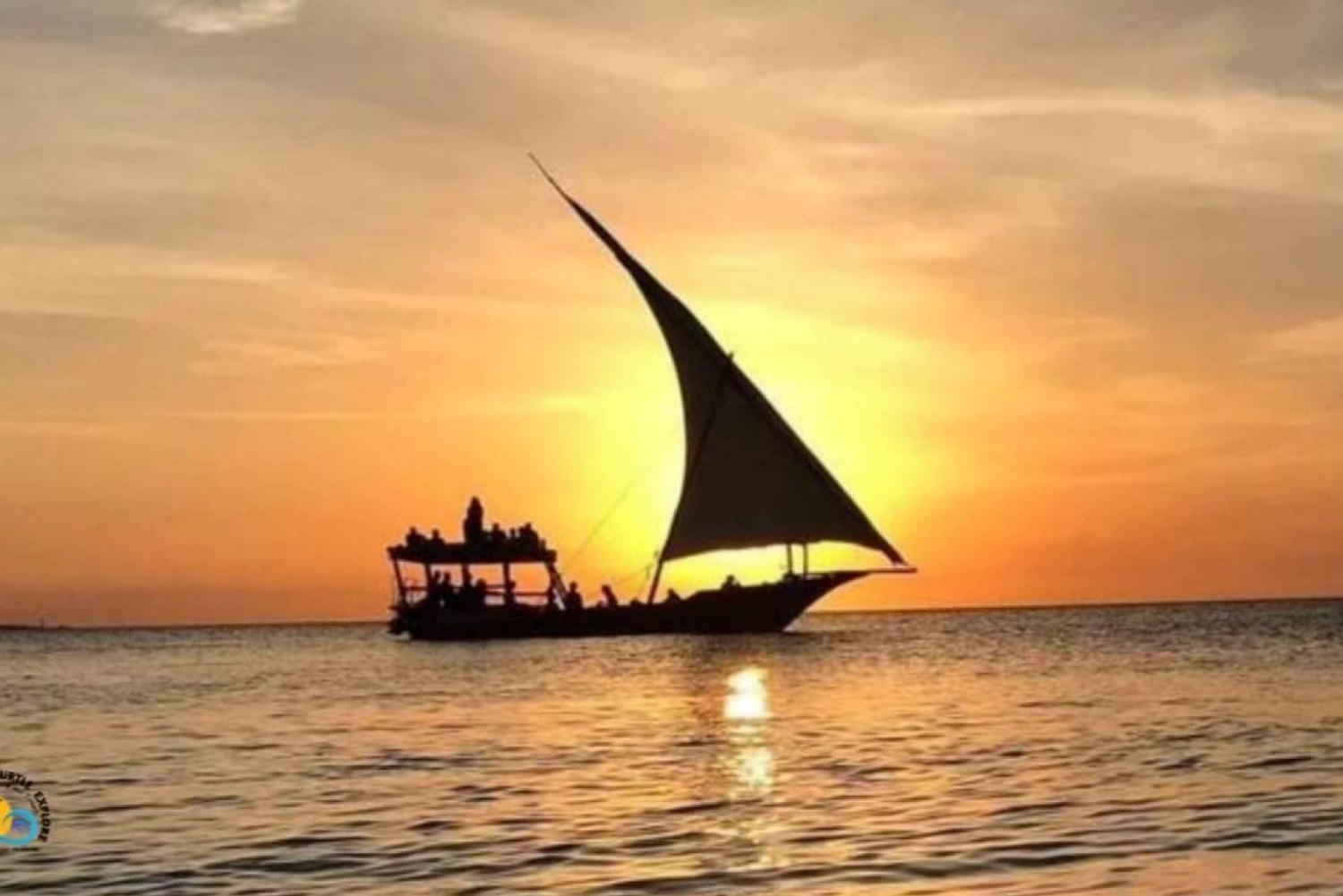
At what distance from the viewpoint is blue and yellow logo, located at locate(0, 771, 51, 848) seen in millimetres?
23831

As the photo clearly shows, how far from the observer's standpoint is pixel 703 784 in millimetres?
28406

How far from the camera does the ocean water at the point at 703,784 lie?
20375 mm

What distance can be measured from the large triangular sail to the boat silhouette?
4cm

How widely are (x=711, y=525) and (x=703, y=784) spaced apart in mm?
54006

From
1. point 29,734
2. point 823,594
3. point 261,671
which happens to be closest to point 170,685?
point 261,671

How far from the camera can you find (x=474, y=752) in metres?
35.1

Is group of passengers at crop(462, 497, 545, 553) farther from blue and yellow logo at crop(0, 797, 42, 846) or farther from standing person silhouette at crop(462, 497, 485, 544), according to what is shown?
blue and yellow logo at crop(0, 797, 42, 846)

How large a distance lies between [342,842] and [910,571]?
5685cm

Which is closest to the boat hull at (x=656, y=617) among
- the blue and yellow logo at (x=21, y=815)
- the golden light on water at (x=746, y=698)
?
the golden light on water at (x=746, y=698)

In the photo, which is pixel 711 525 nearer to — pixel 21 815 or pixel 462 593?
pixel 462 593

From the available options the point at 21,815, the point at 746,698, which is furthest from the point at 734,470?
the point at 21,815

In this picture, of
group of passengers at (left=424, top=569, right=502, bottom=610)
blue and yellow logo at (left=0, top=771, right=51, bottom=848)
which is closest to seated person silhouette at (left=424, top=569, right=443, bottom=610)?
group of passengers at (left=424, top=569, right=502, bottom=610)

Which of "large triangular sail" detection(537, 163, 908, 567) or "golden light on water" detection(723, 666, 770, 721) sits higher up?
"large triangular sail" detection(537, 163, 908, 567)

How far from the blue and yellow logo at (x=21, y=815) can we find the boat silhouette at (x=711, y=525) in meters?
51.7
